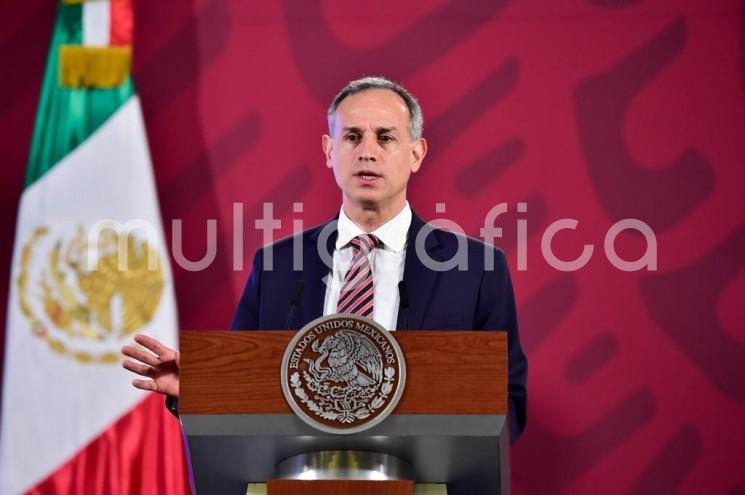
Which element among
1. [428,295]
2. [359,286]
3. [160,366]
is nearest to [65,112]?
[359,286]

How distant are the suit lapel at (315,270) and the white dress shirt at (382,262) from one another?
2 centimetres

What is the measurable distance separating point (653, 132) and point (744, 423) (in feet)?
3.42

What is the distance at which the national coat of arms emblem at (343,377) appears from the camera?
5.14 feet

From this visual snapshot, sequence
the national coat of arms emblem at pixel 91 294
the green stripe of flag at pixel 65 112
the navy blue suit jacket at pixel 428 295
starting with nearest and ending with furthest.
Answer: the navy blue suit jacket at pixel 428 295
the national coat of arms emblem at pixel 91 294
the green stripe of flag at pixel 65 112

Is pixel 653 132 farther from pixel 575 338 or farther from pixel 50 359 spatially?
pixel 50 359

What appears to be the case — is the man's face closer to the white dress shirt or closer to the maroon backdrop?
the white dress shirt

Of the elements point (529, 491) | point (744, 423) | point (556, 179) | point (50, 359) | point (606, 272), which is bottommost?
point (529, 491)

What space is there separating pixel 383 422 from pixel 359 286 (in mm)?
832

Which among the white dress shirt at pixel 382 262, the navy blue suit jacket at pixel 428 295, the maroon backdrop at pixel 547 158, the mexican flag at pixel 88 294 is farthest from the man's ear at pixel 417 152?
the mexican flag at pixel 88 294

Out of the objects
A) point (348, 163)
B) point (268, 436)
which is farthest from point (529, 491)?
point (268, 436)

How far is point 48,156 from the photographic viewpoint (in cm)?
365

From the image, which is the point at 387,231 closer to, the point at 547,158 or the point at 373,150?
the point at 373,150

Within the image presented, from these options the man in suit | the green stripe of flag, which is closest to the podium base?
the man in suit

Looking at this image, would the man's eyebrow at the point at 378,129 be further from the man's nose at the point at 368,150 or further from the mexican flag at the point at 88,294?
the mexican flag at the point at 88,294
